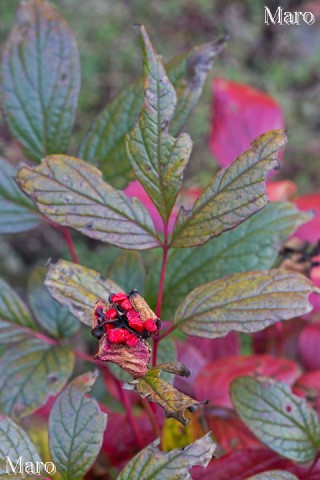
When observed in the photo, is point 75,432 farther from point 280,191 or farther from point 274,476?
point 280,191

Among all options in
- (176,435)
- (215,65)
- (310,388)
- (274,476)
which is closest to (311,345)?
(310,388)

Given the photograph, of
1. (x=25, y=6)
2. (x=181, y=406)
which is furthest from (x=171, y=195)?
(x=25, y=6)

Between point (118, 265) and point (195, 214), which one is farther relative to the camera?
point (118, 265)

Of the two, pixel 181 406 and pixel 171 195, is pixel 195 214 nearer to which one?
pixel 171 195

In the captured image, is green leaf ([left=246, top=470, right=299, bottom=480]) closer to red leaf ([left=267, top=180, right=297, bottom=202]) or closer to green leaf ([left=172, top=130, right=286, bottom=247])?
green leaf ([left=172, top=130, right=286, bottom=247])

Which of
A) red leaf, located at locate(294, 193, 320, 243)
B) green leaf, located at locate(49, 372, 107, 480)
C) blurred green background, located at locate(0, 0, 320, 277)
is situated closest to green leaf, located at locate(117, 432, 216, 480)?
green leaf, located at locate(49, 372, 107, 480)

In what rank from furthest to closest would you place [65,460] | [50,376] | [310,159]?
[310,159] → [50,376] → [65,460]

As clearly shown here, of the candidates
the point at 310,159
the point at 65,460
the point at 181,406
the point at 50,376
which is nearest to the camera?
the point at 181,406
